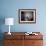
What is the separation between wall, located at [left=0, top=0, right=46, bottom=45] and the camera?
445 cm

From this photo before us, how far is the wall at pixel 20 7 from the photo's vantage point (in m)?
4.45

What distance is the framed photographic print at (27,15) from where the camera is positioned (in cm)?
445

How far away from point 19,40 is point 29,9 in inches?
47.7

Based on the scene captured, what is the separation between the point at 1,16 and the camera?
4.45 m

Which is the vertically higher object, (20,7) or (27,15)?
(20,7)

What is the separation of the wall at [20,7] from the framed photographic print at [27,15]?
0.11 meters

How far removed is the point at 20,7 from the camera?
4.44 metres

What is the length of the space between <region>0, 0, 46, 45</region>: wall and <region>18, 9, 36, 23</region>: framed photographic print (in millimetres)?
109

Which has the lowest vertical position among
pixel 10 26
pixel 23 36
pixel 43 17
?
pixel 23 36

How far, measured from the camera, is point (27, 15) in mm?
4473

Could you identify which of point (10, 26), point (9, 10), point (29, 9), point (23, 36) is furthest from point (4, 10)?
point (23, 36)

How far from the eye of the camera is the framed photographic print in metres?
4.45

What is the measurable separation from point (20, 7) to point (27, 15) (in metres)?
0.38

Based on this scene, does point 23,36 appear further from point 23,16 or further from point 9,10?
point 9,10
